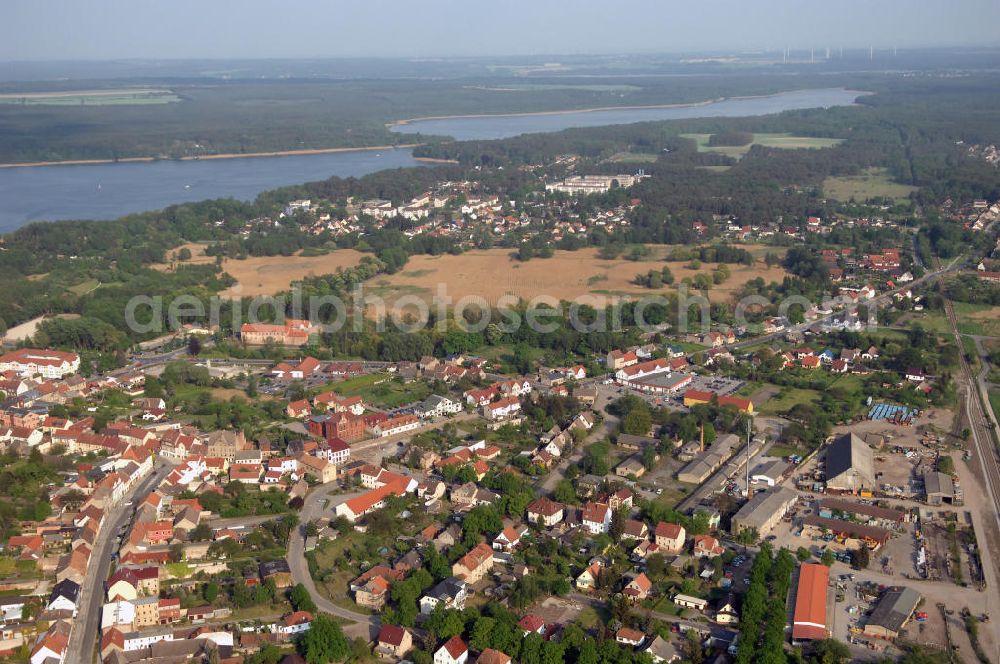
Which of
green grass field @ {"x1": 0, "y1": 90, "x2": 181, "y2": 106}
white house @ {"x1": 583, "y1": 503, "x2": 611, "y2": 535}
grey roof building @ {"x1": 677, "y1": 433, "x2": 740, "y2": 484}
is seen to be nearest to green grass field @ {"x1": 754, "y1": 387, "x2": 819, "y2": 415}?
grey roof building @ {"x1": 677, "y1": 433, "x2": 740, "y2": 484}

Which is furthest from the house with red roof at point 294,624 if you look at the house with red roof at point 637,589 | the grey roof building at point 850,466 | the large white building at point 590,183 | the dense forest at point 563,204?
the large white building at point 590,183

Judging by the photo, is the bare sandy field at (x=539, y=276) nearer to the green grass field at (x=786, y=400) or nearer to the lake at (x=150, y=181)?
the green grass field at (x=786, y=400)

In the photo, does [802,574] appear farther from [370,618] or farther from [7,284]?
[7,284]

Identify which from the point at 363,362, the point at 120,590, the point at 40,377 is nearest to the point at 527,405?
the point at 363,362

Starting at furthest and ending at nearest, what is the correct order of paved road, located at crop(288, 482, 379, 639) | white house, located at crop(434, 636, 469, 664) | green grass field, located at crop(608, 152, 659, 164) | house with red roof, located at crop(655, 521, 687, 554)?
green grass field, located at crop(608, 152, 659, 164), house with red roof, located at crop(655, 521, 687, 554), paved road, located at crop(288, 482, 379, 639), white house, located at crop(434, 636, 469, 664)

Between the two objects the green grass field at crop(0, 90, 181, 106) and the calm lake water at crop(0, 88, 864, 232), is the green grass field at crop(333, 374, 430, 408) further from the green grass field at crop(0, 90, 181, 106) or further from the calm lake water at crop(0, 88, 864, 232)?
the green grass field at crop(0, 90, 181, 106)

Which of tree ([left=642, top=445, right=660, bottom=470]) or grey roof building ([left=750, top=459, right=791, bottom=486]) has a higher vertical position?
tree ([left=642, top=445, right=660, bottom=470])

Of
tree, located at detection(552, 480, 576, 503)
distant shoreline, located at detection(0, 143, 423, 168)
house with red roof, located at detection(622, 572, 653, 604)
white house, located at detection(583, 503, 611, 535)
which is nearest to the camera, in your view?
house with red roof, located at detection(622, 572, 653, 604)
